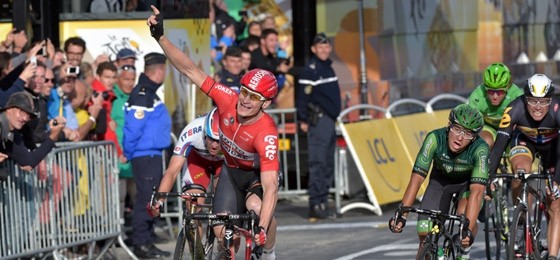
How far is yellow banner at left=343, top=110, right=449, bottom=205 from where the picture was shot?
1812 centimetres

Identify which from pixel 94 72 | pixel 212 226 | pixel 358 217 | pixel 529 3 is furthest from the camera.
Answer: pixel 529 3

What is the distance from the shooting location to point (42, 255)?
13.3m

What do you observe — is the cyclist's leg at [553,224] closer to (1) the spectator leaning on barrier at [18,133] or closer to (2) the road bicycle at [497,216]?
(2) the road bicycle at [497,216]

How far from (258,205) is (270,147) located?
2.26ft

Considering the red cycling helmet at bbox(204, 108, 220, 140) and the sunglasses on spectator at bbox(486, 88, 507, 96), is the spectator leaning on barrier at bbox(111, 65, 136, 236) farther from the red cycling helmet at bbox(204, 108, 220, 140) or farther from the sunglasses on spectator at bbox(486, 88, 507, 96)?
the red cycling helmet at bbox(204, 108, 220, 140)

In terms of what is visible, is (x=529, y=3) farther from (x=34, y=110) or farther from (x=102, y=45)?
(x=34, y=110)

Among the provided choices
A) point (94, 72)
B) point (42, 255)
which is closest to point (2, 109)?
point (42, 255)

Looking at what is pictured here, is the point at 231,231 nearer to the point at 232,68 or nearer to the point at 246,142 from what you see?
the point at 246,142

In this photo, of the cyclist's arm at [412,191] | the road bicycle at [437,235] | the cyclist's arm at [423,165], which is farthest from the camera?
the cyclist's arm at [423,165]

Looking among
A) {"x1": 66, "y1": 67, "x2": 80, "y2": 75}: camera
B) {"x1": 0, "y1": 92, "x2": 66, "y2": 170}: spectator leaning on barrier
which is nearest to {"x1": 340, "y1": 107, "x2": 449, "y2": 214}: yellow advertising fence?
{"x1": 66, "y1": 67, "x2": 80, "y2": 75}: camera

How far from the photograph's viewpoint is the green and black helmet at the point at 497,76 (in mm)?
14062

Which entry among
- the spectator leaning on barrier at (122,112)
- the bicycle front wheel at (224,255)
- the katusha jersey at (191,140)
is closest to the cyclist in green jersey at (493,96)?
the katusha jersey at (191,140)

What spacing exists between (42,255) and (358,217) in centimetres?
544

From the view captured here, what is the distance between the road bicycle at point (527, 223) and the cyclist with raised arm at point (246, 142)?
251 centimetres
